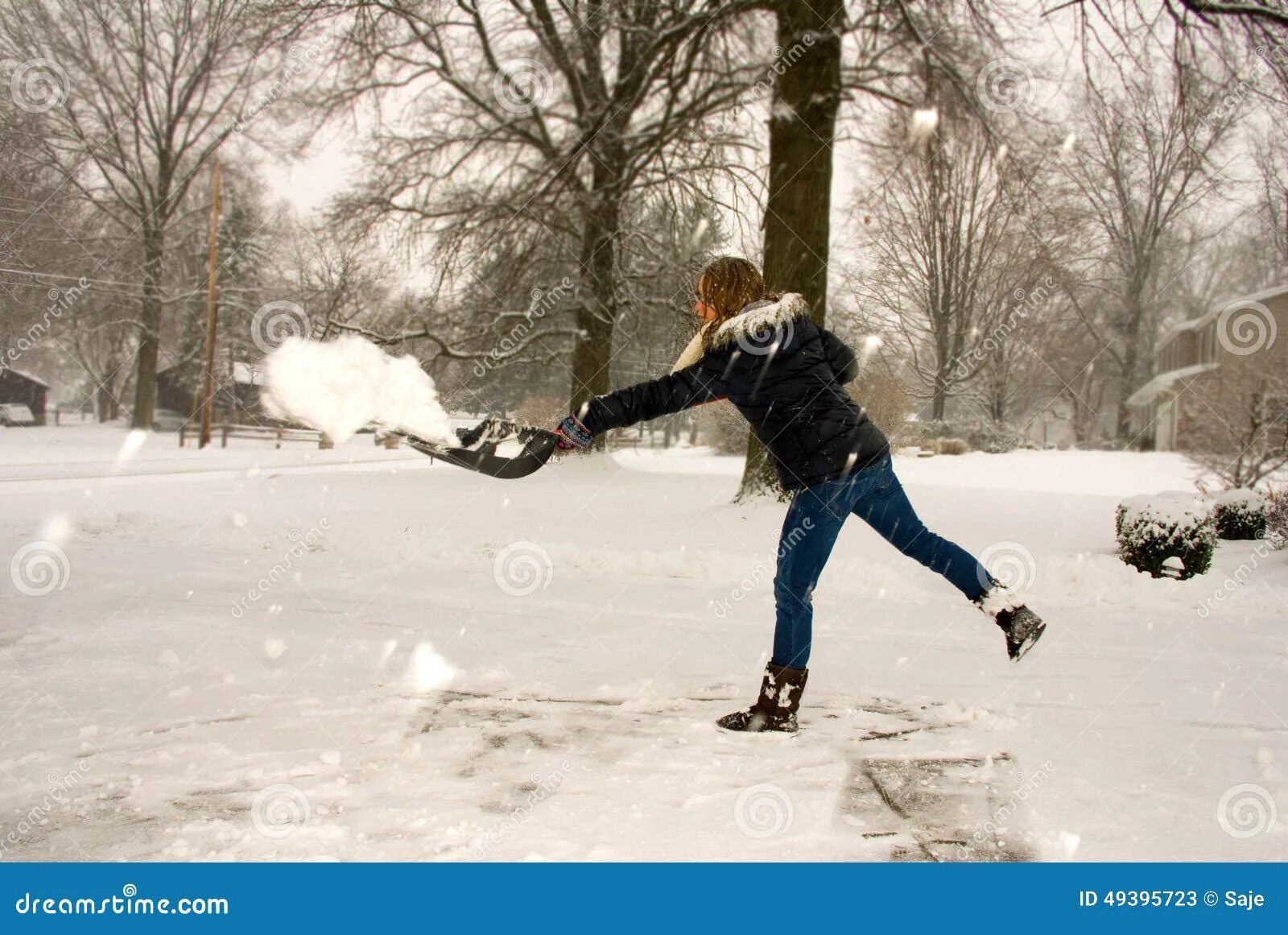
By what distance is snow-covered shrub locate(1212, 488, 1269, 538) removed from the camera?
34.5ft

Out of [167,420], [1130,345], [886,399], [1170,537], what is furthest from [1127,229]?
[167,420]

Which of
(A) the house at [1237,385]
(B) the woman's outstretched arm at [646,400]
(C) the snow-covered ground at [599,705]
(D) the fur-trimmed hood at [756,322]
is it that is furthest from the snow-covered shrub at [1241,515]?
(B) the woman's outstretched arm at [646,400]

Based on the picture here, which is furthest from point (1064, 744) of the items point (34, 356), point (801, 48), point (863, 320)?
point (34, 356)

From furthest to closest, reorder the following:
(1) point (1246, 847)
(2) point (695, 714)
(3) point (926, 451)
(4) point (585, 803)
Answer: (3) point (926, 451), (2) point (695, 714), (4) point (585, 803), (1) point (1246, 847)

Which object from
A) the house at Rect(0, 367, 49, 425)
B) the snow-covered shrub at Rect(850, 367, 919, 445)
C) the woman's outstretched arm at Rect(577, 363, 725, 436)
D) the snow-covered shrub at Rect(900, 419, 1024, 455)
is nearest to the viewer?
the woman's outstretched arm at Rect(577, 363, 725, 436)

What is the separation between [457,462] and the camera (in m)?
3.52

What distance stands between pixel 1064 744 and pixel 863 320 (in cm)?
2078

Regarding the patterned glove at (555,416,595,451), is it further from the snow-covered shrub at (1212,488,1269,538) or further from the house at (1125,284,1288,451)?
the house at (1125,284,1288,451)

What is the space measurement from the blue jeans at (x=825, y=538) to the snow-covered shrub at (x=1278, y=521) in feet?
25.9

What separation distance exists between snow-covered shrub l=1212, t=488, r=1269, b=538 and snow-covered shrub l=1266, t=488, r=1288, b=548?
43 cm

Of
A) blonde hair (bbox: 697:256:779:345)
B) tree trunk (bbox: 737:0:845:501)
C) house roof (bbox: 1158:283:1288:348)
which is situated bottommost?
blonde hair (bbox: 697:256:779:345)

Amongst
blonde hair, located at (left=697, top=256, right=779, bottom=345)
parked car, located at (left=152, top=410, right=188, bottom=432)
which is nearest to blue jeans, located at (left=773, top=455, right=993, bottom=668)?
blonde hair, located at (left=697, top=256, right=779, bottom=345)

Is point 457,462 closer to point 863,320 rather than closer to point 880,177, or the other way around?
point 880,177

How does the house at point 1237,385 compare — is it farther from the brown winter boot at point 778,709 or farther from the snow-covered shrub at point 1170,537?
the brown winter boot at point 778,709
